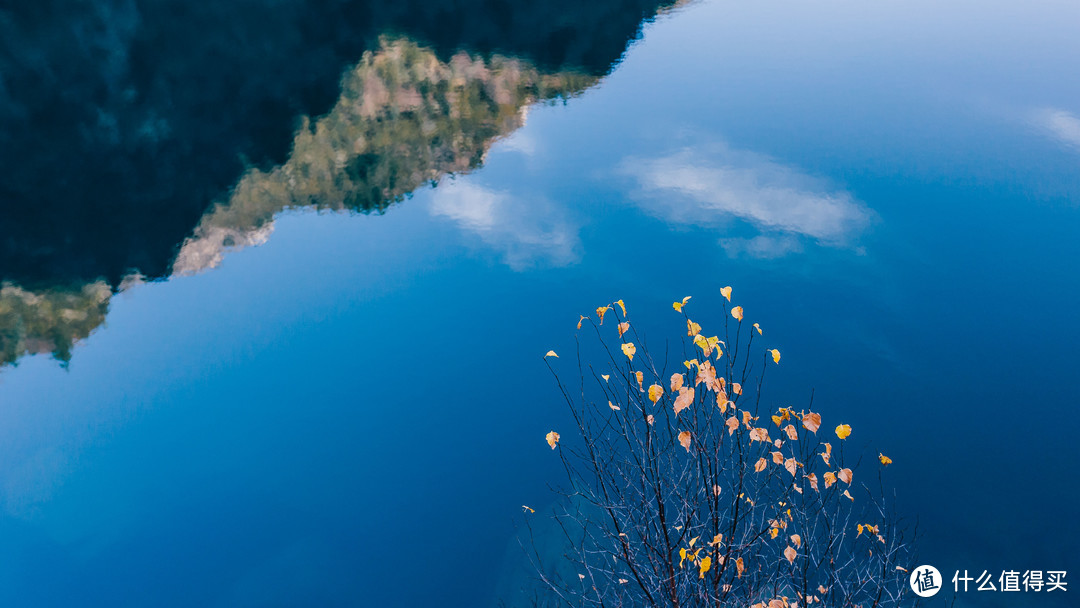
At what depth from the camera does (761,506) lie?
1439 cm

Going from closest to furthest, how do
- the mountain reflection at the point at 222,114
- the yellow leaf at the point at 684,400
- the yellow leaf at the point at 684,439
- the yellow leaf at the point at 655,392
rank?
the yellow leaf at the point at 684,400, the yellow leaf at the point at 655,392, the yellow leaf at the point at 684,439, the mountain reflection at the point at 222,114

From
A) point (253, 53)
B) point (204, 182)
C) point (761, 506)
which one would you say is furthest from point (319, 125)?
point (761, 506)

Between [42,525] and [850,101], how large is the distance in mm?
38412

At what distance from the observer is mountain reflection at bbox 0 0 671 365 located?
109 ft

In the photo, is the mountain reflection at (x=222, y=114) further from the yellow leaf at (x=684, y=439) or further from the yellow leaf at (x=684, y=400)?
the yellow leaf at (x=684, y=400)

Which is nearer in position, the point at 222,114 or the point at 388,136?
the point at 388,136

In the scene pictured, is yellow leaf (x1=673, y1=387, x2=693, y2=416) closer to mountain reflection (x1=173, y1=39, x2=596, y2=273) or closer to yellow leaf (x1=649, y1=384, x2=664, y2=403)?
yellow leaf (x1=649, y1=384, x2=664, y2=403)

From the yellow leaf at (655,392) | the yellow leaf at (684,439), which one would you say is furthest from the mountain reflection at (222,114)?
the yellow leaf at (655,392)

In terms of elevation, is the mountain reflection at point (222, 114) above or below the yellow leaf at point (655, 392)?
above

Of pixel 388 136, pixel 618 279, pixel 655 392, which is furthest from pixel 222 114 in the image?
pixel 655 392

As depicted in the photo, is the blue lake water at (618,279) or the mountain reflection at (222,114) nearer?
the blue lake water at (618,279)

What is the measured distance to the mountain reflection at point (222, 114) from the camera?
1305 inches

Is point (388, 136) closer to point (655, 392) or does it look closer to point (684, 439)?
point (684, 439)

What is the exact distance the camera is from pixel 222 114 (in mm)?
45156
